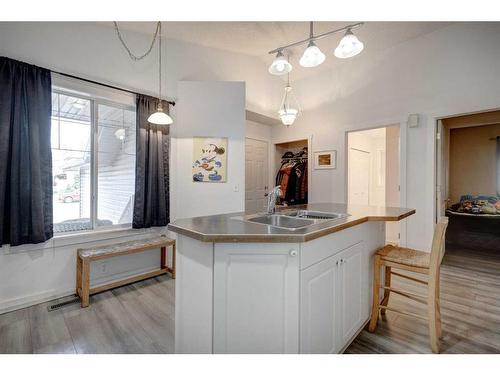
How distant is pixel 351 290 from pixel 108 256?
231 centimetres

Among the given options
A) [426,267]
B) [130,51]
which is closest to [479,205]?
[426,267]

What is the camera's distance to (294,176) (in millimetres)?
5180

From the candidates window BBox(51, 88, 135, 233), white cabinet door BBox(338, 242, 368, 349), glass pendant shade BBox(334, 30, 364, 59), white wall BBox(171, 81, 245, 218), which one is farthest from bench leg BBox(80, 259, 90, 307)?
glass pendant shade BBox(334, 30, 364, 59)

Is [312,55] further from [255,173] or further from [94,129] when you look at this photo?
[255,173]

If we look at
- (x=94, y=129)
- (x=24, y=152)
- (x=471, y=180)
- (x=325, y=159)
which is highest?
(x=94, y=129)

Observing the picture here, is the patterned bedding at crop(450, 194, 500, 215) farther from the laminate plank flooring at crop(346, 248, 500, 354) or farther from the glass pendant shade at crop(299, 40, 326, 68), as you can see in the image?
the glass pendant shade at crop(299, 40, 326, 68)

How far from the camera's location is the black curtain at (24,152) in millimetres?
2199

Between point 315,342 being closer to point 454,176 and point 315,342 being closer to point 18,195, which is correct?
point 18,195

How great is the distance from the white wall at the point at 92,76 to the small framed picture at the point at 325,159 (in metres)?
1.84

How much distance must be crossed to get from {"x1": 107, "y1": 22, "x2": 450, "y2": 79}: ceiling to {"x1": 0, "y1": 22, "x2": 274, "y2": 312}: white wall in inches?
6.8

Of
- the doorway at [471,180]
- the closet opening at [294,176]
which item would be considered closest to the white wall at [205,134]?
the closet opening at [294,176]

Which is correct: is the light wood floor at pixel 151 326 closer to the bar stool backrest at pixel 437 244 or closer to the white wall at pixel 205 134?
the bar stool backrest at pixel 437 244

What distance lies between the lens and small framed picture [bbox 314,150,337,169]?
14.8 ft
